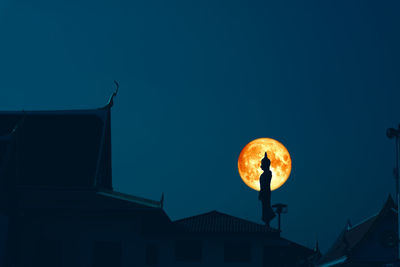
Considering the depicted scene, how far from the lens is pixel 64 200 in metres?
22.1

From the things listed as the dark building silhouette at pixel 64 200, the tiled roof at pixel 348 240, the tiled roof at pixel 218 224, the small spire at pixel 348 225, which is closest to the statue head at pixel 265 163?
the dark building silhouette at pixel 64 200

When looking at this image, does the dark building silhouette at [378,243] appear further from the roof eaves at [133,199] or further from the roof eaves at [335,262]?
the roof eaves at [133,199]

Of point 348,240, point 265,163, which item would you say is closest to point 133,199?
point 265,163

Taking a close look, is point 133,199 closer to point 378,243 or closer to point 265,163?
point 265,163

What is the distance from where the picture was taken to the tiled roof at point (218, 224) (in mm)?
40844

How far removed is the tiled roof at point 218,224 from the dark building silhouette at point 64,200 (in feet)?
40.6

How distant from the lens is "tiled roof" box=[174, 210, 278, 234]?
40.8 metres

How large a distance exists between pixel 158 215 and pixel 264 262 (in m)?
19.1

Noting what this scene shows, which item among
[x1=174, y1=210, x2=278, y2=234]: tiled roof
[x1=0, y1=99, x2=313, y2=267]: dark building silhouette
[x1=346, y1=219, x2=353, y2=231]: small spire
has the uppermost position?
[x1=346, y1=219, x2=353, y2=231]: small spire

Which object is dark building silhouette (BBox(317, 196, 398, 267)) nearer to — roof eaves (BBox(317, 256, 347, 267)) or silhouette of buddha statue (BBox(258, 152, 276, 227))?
roof eaves (BBox(317, 256, 347, 267))

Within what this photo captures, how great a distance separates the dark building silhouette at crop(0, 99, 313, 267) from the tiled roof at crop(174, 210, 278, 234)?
40.6 feet

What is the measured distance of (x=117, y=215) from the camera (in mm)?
23594

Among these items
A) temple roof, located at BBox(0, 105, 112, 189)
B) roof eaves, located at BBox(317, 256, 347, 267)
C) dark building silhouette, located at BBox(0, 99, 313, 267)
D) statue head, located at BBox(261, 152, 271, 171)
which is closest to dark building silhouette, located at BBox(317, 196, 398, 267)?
roof eaves, located at BBox(317, 256, 347, 267)

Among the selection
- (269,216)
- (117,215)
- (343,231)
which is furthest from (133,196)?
(343,231)
